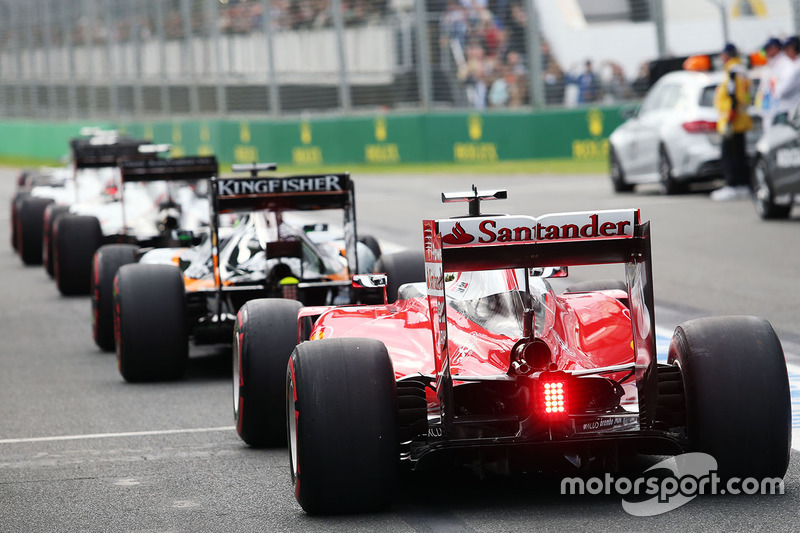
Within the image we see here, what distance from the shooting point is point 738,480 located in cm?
575

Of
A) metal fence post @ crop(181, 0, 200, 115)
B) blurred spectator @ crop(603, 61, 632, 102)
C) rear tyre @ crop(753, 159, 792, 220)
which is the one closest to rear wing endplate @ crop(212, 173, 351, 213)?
rear tyre @ crop(753, 159, 792, 220)

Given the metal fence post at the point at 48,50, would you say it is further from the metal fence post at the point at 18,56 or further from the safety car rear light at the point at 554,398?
the safety car rear light at the point at 554,398

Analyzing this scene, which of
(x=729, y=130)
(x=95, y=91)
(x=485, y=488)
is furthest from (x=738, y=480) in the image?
(x=95, y=91)

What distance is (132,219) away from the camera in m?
15.4

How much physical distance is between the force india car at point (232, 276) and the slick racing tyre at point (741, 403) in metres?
4.05

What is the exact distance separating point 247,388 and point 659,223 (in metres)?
11.7

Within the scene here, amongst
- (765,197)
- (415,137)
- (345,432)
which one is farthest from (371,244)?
(415,137)

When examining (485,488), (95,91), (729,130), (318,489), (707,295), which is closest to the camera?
(318,489)

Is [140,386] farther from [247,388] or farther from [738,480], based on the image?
[738,480]

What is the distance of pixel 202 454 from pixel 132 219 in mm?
8349

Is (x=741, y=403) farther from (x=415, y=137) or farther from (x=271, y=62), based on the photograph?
(x=271, y=62)

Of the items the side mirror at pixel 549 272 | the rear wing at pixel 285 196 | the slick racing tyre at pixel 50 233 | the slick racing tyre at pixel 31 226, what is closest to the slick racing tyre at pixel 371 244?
the rear wing at pixel 285 196

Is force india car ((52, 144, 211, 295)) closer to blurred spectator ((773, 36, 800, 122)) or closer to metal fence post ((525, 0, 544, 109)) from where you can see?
blurred spectator ((773, 36, 800, 122))

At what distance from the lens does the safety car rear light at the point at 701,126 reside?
20.9 m
